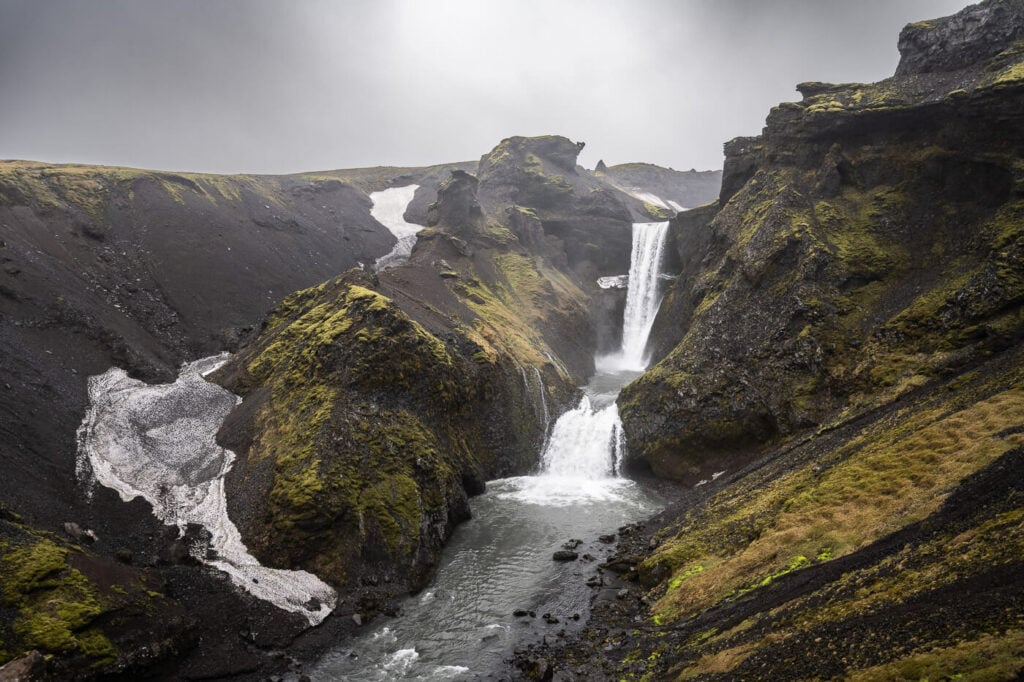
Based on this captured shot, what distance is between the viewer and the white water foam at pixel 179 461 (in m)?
23.6

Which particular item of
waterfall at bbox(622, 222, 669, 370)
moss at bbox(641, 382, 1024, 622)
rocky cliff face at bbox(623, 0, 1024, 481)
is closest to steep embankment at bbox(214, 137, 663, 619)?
waterfall at bbox(622, 222, 669, 370)

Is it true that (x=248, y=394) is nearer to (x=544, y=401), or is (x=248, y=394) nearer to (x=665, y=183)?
(x=544, y=401)

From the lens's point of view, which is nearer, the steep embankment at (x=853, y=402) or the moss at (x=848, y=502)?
the steep embankment at (x=853, y=402)

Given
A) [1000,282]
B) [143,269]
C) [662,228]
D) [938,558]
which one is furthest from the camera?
[662,228]

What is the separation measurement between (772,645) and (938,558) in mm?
4126

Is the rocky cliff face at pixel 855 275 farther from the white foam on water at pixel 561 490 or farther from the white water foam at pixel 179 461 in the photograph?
the white water foam at pixel 179 461

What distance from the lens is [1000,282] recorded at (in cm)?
2806

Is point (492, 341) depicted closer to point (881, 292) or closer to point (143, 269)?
point (881, 292)

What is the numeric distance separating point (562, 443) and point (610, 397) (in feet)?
30.2

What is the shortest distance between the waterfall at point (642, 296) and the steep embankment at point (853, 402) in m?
12.1

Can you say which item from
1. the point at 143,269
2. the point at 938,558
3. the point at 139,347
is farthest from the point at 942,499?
the point at 143,269

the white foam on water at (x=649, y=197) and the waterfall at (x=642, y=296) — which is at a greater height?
the white foam on water at (x=649, y=197)

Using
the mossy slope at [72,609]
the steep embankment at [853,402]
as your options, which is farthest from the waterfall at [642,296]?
the mossy slope at [72,609]

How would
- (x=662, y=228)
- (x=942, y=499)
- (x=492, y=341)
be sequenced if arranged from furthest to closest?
(x=662, y=228) → (x=492, y=341) → (x=942, y=499)
